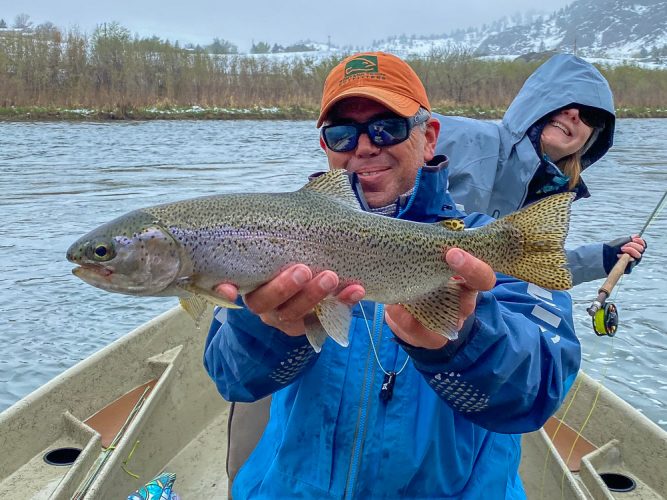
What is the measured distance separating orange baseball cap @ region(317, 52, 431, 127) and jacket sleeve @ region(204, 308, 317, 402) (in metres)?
1.09

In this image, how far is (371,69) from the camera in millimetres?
3182

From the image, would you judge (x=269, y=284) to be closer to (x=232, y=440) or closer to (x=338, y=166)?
(x=338, y=166)

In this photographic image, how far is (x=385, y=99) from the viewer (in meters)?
3.02

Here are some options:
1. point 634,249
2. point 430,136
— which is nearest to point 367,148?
point 430,136

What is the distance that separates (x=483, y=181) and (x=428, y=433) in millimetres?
2966

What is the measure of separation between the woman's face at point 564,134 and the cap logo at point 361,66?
272cm

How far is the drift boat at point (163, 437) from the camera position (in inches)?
169

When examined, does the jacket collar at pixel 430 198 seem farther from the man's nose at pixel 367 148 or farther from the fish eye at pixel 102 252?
the fish eye at pixel 102 252

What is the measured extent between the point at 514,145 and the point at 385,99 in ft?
9.19

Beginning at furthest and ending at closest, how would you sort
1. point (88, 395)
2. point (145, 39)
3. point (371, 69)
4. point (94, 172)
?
point (145, 39), point (94, 172), point (88, 395), point (371, 69)

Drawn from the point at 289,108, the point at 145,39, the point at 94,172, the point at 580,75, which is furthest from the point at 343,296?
the point at 145,39

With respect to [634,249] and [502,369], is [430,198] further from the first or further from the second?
[634,249]

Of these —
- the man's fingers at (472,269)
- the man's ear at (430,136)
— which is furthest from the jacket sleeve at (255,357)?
the man's ear at (430,136)

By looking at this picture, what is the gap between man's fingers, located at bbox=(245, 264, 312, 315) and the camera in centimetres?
229
